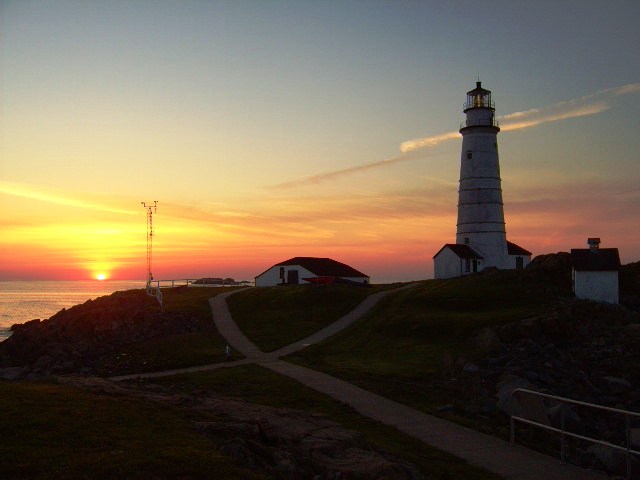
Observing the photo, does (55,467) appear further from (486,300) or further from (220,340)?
(486,300)

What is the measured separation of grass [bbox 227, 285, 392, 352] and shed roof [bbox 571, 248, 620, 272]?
17201 mm

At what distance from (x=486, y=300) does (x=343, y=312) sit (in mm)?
10707

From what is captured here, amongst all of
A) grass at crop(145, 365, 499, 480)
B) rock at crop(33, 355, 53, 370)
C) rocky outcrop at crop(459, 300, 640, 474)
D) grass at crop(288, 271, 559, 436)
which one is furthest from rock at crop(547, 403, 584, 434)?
rock at crop(33, 355, 53, 370)

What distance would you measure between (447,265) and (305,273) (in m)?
15.8

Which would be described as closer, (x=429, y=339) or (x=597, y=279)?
(x=429, y=339)

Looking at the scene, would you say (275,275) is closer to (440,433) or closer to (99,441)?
(440,433)

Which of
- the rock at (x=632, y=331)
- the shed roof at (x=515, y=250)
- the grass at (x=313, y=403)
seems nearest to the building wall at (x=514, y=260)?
the shed roof at (x=515, y=250)

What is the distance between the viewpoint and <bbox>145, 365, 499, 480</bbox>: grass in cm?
1245

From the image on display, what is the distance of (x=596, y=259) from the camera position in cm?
4753

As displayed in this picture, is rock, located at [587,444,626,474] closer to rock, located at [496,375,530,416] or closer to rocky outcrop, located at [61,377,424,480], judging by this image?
rock, located at [496,375,530,416]

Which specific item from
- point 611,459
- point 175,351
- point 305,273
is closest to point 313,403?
point 611,459

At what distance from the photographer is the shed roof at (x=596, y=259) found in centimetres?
4706

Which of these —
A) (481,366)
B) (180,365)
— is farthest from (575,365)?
(180,365)

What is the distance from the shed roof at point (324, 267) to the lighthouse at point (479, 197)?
13.1 m
